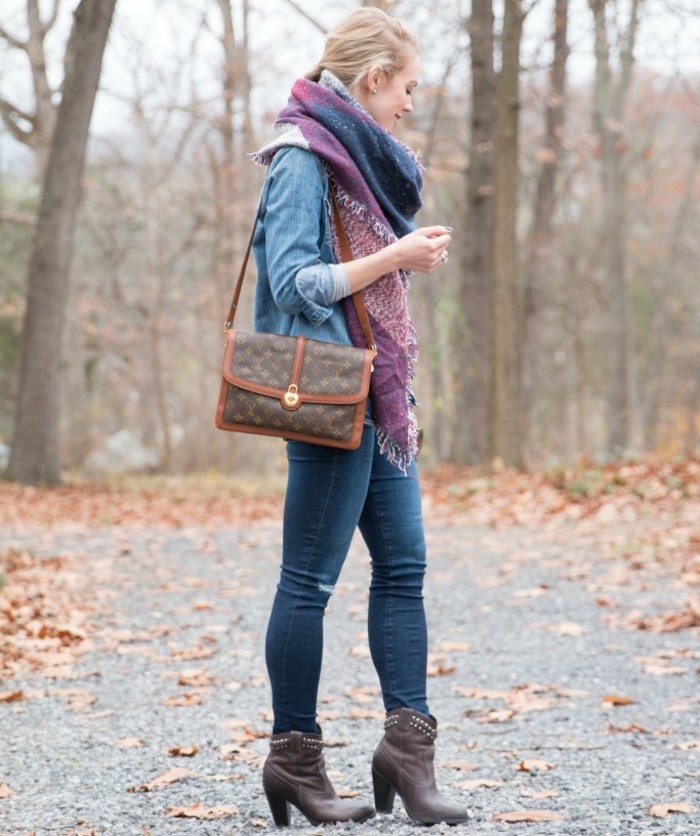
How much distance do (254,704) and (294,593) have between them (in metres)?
1.81

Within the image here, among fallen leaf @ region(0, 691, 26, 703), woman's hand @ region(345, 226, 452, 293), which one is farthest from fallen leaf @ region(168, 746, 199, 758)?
woman's hand @ region(345, 226, 452, 293)

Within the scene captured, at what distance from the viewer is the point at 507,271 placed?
1214 centimetres

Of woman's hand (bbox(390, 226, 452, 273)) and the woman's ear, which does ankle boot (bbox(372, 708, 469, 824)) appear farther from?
the woman's ear

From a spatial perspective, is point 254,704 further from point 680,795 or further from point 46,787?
point 680,795

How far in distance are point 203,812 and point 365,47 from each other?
2.09 meters

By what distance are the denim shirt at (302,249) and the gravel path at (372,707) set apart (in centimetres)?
130

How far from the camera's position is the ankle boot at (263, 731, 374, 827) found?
2.87 meters

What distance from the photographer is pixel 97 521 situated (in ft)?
38.0

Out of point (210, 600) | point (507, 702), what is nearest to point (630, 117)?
point (210, 600)

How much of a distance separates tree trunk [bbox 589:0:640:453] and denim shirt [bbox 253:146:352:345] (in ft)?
47.9

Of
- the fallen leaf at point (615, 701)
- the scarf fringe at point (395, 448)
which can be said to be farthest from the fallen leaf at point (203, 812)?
the fallen leaf at point (615, 701)

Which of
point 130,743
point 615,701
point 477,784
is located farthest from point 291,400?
Answer: point 615,701

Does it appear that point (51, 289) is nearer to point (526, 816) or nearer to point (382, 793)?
point (382, 793)

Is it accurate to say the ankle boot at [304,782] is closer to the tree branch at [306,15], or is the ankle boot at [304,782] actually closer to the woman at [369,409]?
the woman at [369,409]
